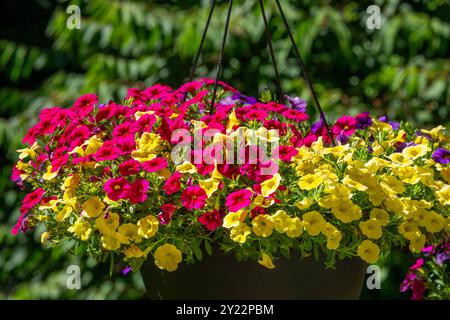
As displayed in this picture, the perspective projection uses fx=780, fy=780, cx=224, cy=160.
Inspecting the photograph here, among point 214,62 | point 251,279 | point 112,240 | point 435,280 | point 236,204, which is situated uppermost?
point 236,204

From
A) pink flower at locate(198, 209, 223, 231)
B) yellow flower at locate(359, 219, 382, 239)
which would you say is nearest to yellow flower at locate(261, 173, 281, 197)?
pink flower at locate(198, 209, 223, 231)

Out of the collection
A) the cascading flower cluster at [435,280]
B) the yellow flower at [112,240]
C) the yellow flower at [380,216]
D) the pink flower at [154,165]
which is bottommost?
the cascading flower cluster at [435,280]

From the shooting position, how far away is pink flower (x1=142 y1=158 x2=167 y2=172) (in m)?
1.74

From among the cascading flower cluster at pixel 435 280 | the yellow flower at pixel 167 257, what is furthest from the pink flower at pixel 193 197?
the cascading flower cluster at pixel 435 280

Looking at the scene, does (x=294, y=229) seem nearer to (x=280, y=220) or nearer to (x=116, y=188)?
(x=280, y=220)

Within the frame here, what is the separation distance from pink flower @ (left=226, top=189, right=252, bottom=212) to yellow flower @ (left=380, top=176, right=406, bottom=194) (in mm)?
319

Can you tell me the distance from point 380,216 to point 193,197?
431 millimetres

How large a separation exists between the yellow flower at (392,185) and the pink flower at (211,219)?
1.26 ft

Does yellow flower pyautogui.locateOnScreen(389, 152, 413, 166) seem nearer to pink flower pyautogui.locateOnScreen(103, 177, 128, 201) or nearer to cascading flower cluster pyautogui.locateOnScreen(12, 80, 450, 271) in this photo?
cascading flower cluster pyautogui.locateOnScreen(12, 80, 450, 271)

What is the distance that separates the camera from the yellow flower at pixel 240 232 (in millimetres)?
1663

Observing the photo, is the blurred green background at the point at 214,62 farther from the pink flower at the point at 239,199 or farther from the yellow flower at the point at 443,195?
the pink flower at the point at 239,199

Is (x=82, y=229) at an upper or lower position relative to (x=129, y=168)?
lower

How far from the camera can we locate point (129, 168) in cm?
177

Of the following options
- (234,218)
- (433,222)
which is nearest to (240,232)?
(234,218)
